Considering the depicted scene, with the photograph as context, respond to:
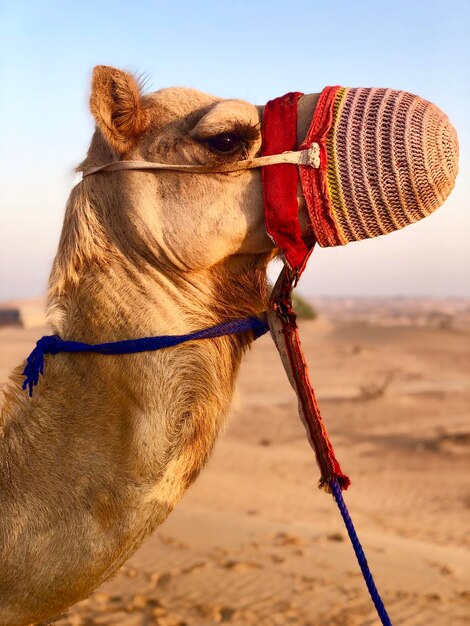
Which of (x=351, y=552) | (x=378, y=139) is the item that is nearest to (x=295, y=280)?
(x=378, y=139)

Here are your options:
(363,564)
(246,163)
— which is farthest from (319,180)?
(363,564)

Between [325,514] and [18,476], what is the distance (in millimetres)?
6909

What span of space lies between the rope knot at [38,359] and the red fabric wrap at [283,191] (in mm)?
703

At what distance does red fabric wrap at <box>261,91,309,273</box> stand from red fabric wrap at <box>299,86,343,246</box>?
0.12ft

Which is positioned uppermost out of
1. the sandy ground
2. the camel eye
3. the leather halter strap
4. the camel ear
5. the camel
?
the camel ear

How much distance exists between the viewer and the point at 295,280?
2.33m

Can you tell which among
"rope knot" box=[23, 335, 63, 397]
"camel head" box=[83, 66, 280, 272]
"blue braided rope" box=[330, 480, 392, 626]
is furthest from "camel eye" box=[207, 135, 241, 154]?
"blue braided rope" box=[330, 480, 392, 626]

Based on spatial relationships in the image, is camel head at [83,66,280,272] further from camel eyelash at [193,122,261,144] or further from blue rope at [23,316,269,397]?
blue rope at [23,316,269,397]

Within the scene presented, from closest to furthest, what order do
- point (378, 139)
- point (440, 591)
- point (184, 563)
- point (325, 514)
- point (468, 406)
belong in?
point (378, 139)
point (440, 591)
point (184, 563)
point (325, 514)
point (468, 406)

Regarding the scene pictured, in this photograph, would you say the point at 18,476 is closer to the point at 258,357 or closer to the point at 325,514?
the point at 325,514

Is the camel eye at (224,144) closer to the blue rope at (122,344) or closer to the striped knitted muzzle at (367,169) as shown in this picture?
the striped knitted muzzle at (367,169)

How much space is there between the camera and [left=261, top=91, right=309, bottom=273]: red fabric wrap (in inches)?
86.4

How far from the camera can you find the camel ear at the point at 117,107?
2.23 m

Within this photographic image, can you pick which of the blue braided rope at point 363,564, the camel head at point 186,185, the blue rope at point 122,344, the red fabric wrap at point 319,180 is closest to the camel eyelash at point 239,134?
the camel head at point 186,185
